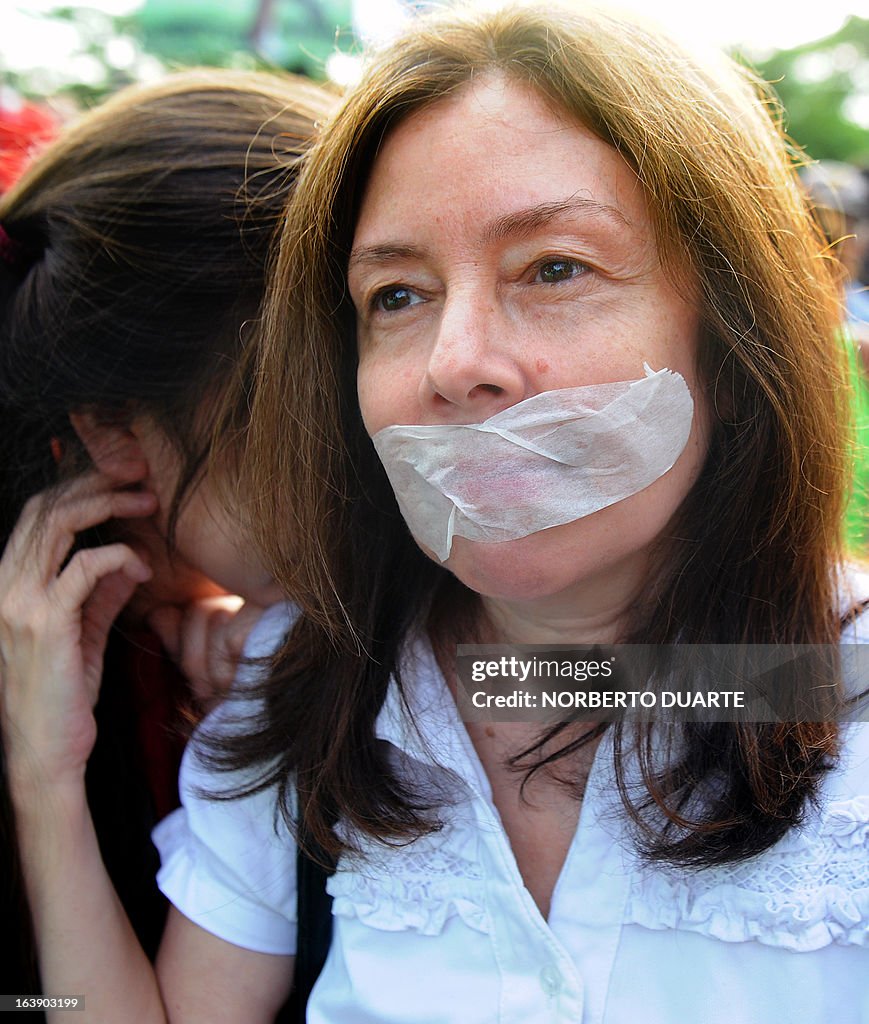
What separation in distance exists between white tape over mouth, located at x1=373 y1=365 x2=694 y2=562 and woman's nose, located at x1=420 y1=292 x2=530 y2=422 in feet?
0.06

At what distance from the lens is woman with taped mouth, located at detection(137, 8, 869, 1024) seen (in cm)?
112

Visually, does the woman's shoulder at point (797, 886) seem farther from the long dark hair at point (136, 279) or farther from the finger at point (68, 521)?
the finger at point (68, 521)

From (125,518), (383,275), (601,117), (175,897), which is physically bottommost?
(175,897)

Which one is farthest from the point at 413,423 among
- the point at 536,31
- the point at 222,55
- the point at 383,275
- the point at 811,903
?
the point at 222,55

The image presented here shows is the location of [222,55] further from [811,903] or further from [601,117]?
[811,903]

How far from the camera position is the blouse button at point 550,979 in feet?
3.93

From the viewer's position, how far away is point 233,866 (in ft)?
4.83

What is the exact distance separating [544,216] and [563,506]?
351mm

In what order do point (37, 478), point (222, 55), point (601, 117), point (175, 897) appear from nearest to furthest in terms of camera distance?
point (601, 117) < point (175, 897) < point (37, 478) < point (222, 55)

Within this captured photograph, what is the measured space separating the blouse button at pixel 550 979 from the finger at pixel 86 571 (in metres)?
1.01

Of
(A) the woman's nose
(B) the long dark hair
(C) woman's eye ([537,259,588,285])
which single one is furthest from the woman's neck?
(B) the long dark hair

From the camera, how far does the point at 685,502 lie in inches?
50.1

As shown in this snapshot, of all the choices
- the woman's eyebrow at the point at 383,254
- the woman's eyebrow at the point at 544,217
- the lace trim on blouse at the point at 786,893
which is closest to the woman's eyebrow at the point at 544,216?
the woman's eyebrow at the point at 544,217

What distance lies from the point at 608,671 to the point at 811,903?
1.27 ft
